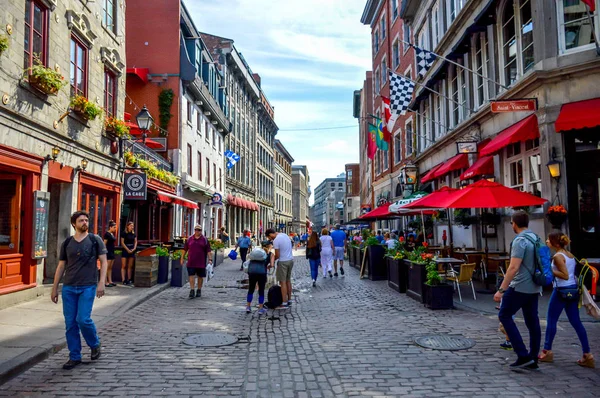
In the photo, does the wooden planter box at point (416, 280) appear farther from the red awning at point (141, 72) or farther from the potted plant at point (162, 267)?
the red awning at point (141, 72)

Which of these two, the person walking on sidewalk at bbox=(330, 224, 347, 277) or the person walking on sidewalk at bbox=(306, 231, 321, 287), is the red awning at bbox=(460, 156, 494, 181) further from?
the person walking on sidewalk at bbox=(306, 231, 321, 287)

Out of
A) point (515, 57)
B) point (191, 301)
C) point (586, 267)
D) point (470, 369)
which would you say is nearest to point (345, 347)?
point (470, 369)

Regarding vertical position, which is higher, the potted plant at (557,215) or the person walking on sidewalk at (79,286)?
the potted plant at (557,215)

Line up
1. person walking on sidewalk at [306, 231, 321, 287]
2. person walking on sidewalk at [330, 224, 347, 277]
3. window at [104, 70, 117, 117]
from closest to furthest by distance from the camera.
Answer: person walking on sidewalk at [306, 231, 321, 287] < window at [104, 70, 117, 117] < person walking on sidewalk at [330, 224, 347, 277]

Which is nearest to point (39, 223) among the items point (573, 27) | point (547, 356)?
point (547, 356)

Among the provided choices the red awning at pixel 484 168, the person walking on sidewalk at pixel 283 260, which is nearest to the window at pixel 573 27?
the red awning at pixel 484 168

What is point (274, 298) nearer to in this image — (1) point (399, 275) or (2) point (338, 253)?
(1) point (399, 275)

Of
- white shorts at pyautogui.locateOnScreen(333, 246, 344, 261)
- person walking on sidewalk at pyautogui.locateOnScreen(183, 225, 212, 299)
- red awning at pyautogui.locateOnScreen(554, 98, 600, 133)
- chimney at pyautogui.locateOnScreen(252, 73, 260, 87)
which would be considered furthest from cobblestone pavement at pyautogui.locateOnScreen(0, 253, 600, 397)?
chimney at pyautogui.locateOnScreen(252, 73, 260, 87)

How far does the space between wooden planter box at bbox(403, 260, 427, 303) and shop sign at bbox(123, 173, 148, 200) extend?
9.31 meters

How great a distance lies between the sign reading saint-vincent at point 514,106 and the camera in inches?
448

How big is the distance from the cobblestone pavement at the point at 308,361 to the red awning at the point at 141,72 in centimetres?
1874

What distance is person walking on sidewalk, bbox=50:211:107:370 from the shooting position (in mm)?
5652

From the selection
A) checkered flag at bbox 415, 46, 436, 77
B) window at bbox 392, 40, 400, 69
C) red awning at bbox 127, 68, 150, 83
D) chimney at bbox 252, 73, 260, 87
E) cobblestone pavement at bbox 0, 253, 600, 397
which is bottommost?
cobblestone pavement at bbox 0, 253, 600, 397

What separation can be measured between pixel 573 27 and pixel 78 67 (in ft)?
40.9
